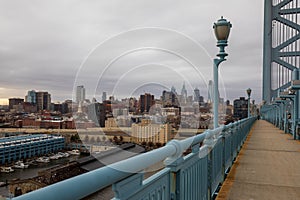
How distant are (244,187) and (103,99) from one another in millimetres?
2798

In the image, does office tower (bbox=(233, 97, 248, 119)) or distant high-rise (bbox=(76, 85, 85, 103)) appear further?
office tower (bbox=(233, 97, 248, 119))

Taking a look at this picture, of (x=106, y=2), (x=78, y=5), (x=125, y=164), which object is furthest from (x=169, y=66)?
(x=125, y=164)

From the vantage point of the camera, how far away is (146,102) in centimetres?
415

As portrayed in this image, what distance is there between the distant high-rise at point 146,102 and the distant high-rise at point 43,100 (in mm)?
1711

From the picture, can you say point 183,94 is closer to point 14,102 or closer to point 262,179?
point 262,179

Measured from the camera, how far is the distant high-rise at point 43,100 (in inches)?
192

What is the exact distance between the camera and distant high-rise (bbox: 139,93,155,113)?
4.03 metres

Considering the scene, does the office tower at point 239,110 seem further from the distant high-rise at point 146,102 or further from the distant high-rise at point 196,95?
the distant high-rise at point 146,102

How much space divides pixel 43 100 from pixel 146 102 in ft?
7.46

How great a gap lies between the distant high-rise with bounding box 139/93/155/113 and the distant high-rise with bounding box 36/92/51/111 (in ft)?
5.61

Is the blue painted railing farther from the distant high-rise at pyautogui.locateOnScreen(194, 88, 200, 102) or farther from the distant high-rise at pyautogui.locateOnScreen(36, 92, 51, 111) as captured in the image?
→ the distant high-rise at pyautogui.locateOnScreen(36, 92, 51, 111)

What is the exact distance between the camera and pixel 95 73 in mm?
3789

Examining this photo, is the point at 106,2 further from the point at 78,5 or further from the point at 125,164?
the point at 125,164

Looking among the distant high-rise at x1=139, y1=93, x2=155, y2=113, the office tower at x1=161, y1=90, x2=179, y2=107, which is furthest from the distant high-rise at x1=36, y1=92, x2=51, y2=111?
the office tower at x1=161, y1=90, x2=179, y2=107
